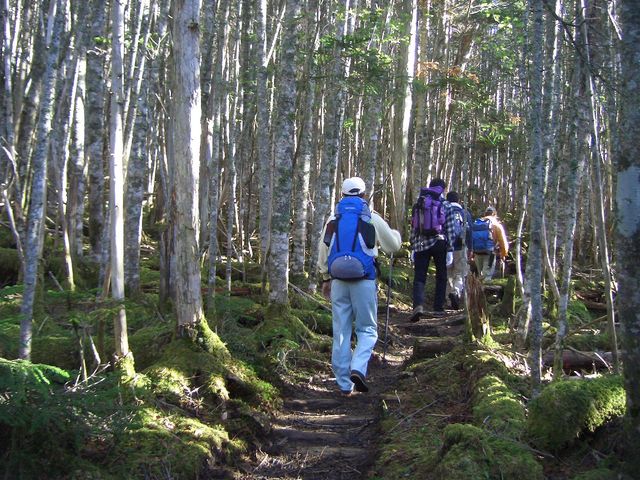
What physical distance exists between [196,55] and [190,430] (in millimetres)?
3117

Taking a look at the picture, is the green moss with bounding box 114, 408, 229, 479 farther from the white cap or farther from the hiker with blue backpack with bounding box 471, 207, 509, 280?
the hiker with blue backpack with bounding box 471, 207, 509, 280

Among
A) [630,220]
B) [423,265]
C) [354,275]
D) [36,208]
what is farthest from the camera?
[423,265]

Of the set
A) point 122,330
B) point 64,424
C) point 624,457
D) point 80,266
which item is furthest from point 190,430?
point 80,266

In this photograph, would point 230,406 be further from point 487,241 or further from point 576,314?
point 487,241

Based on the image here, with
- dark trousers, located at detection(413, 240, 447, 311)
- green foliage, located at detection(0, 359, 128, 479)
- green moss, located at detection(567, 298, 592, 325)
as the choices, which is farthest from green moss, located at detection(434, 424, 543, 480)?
dark trousers, located at detection(413, 240, 447, 311)

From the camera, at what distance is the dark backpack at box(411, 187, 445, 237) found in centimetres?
985

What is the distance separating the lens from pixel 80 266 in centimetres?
1001

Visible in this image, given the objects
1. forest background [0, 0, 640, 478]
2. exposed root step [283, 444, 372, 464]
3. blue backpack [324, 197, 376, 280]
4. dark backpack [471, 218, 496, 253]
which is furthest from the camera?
dark backpack [471, 218, 496, 253]

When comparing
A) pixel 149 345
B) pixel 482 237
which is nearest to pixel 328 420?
pixel 149 345

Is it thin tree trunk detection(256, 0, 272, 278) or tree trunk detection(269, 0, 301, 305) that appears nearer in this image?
tree trunk detection(269, 0, 301, 305)

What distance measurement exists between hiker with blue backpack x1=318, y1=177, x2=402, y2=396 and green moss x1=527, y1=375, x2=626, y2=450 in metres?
2.66

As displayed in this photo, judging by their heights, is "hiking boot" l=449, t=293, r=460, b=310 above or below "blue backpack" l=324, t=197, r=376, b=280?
below

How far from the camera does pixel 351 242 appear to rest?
20.3 ft

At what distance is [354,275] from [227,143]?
18.5 ft
